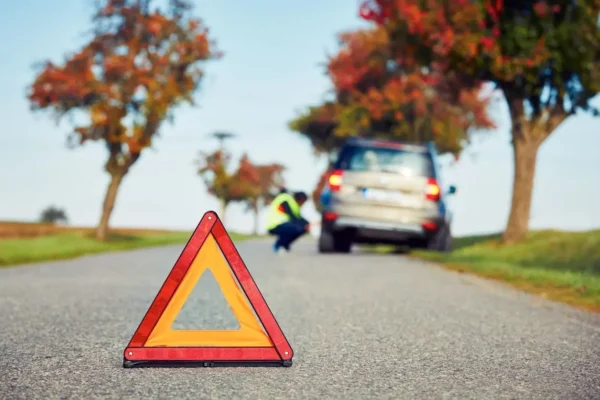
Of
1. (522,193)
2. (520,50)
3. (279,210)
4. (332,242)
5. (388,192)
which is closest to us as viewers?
(388,192)

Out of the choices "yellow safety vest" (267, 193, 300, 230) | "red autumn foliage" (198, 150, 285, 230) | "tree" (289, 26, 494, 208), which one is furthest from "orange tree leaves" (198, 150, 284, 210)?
"yellow safety vest" (267, 193, 300, 230)

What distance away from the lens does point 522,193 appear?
77.2 ft

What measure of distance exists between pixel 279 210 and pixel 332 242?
6.59ft

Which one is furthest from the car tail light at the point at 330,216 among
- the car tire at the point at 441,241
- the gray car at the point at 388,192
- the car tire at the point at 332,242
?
the car tire at the point at 441,241

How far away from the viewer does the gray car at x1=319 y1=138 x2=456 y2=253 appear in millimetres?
17266

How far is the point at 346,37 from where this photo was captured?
37.1 m

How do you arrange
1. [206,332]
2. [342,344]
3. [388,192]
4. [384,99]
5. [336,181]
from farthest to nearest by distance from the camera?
[384,99]
[336,181]
[388,192]
[342,344]
[206,332]

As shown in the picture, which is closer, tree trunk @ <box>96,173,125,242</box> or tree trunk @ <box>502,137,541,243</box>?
tree trunk @ <box>502,137,541,243</box>

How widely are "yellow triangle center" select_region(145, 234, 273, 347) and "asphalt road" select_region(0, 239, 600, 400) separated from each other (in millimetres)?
173

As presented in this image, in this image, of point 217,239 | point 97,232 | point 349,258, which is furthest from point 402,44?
point 217,239

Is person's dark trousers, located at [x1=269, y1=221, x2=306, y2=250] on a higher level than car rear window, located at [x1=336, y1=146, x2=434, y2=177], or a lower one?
lower

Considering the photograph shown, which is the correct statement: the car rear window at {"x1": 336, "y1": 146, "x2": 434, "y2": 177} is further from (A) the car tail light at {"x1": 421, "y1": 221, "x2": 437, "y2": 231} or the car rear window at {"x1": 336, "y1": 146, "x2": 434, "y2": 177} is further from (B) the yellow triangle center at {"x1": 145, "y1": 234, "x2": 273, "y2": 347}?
(B) the yellow triangle center at {"x1": 145, "y1": 234, "x2": 273, "y2": 347}

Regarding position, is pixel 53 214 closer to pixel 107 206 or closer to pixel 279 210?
pixel 107 206

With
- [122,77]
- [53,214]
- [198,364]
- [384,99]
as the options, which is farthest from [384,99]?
[53,214]
